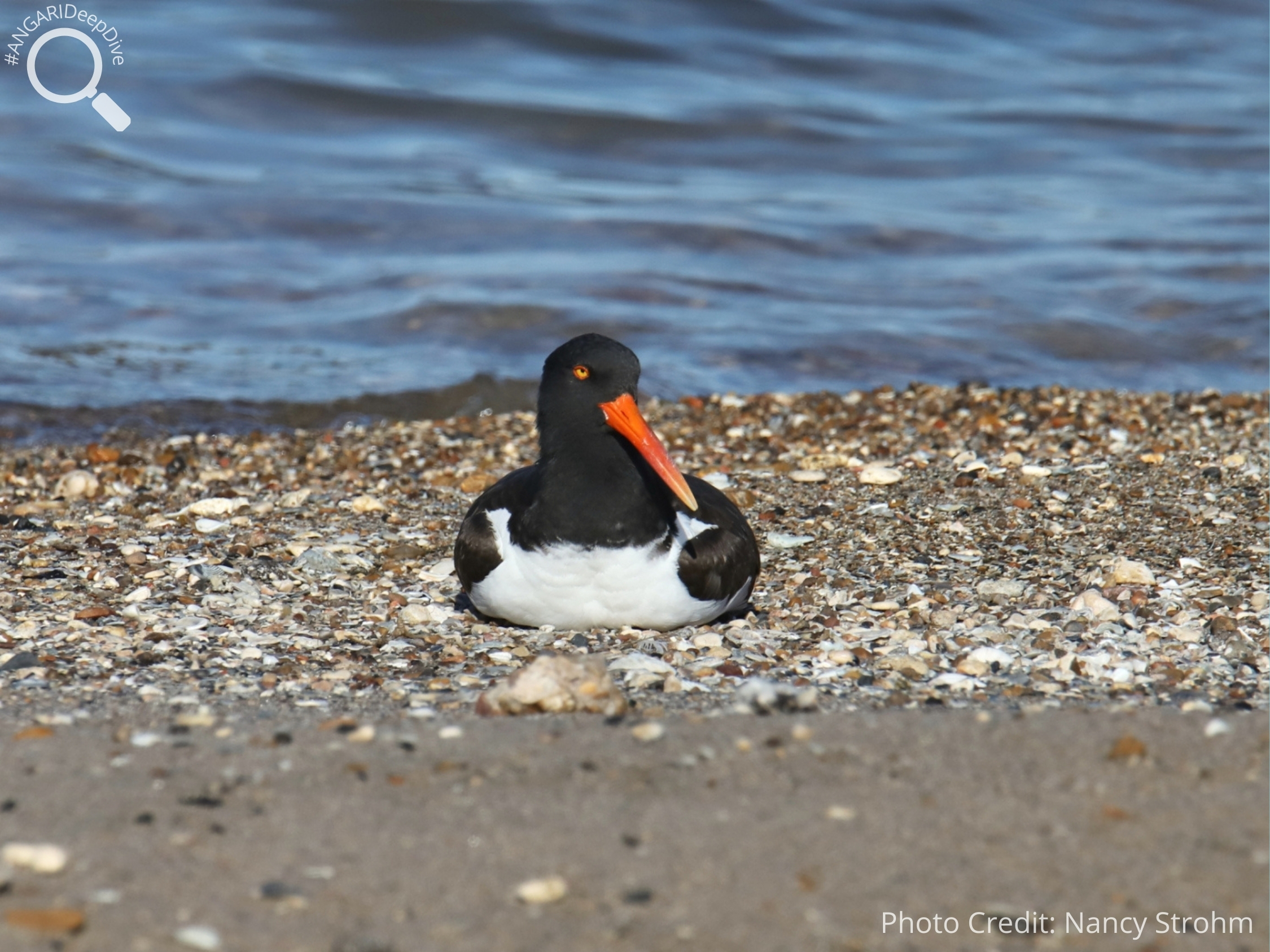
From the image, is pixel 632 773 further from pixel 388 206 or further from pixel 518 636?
pixel 388 206

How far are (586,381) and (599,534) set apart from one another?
1.69 ft

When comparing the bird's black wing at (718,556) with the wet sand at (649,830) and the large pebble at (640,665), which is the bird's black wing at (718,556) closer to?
the large pebble at (640,665)

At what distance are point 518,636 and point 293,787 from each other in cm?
157

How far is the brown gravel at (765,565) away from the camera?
4.00 m

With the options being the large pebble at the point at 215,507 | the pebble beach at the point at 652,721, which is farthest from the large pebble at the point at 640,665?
the large pebble at the point at 215,507

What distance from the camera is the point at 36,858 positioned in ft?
8.86

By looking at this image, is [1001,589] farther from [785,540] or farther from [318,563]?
[318,563]

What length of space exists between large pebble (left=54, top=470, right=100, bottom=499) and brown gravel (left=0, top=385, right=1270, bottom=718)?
13 millimetres

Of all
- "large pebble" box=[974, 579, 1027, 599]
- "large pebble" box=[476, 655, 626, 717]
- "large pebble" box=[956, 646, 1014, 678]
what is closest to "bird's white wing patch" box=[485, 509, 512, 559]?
"large pebble" box=[476, 655, 626, 717]

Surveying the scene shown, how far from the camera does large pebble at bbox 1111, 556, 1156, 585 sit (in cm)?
475

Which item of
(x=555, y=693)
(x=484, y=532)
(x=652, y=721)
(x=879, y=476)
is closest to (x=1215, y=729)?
(x=652, y=721)

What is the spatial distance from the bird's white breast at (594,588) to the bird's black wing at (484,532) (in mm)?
32

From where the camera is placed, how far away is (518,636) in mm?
4547

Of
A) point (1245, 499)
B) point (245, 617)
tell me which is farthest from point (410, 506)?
point (1245, 499)
